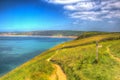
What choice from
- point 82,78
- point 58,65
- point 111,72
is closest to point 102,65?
point 111,72

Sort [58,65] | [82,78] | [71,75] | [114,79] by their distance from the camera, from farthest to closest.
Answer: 1. [58,65]
2. [71,75]
3. [82,78]
4. [114,79]

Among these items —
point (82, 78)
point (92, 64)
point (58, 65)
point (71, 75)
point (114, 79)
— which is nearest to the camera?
point (114, 79)

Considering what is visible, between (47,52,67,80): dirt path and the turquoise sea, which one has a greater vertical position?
(47,52,67,80): dirt path

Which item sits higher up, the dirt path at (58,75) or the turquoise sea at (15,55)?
the dirt path at (58,75)

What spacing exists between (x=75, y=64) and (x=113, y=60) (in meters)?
5.75

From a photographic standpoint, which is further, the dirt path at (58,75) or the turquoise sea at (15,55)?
the turquoise sea at (15,55)

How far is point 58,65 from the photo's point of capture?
35094 mm

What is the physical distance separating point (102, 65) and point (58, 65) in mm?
8412

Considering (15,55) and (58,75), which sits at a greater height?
(58,75)

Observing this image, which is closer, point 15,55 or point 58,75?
point 58,75

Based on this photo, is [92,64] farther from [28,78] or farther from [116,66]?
[28,78]

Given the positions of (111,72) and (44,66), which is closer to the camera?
(111,72)

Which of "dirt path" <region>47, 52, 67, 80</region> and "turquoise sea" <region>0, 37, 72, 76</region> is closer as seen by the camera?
"dirt path" <region>47, 52, 67, 80</region>

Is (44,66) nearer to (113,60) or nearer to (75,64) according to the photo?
(75,64)
